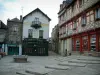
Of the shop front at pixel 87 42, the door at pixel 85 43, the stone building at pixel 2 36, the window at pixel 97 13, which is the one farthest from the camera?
the stone building at pixel 2 36

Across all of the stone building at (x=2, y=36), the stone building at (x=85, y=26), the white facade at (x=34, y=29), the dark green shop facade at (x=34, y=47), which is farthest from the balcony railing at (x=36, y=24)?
the stone building at (x=85, y=26)

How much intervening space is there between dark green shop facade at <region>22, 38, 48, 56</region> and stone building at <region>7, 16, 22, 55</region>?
1.84 meters

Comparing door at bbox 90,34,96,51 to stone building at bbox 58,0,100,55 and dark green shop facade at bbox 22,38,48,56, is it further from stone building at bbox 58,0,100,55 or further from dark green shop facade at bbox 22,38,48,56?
dark green shop facade at bbox 22,38,48,56

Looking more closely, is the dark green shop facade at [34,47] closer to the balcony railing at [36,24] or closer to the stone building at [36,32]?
the stone building at [36,32]

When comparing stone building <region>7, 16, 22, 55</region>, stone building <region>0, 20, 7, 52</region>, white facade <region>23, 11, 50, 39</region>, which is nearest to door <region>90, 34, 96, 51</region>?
white facade <region>23, 11, 50, 39</region>

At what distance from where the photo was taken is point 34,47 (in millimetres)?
40969

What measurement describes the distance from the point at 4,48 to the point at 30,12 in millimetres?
11046

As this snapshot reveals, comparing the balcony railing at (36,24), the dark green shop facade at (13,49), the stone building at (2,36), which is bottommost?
the dark green shop facade at (13,49)

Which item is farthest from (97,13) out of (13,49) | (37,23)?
(13,49)

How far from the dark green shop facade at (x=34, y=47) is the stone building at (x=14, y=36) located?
1835 mm

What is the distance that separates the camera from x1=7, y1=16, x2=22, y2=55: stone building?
4175cm

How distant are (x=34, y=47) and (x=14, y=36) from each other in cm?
595

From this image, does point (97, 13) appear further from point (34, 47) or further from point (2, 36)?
point (2, 36)

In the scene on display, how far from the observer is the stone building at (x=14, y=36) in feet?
137
